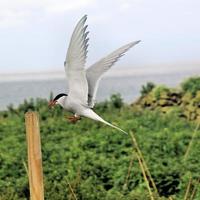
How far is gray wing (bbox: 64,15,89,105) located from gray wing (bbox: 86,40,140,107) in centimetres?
3

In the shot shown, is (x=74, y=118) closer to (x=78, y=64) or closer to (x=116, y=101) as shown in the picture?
(x=78, y=64)

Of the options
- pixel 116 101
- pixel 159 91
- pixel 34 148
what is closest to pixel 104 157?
pixel 116 101

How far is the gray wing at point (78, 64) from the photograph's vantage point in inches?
53.7

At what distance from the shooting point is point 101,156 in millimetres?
5598

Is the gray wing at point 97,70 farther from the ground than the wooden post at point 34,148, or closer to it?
farther from the ground

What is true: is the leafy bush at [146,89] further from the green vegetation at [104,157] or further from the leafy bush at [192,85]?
the green vegetation at [104,157]

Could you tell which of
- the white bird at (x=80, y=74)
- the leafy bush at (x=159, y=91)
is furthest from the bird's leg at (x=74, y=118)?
the leafy bush at (x=159, y=91)

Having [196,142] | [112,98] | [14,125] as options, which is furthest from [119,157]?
[112,98]

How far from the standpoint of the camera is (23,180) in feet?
15.3

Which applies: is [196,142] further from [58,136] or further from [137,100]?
[137,100]

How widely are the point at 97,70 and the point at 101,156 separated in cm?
418

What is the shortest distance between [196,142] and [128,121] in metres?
1.24

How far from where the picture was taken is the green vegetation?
4352 millimetres

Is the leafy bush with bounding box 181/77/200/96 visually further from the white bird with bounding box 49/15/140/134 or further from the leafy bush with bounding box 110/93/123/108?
the white bird with bounding box 49/15/140/134
